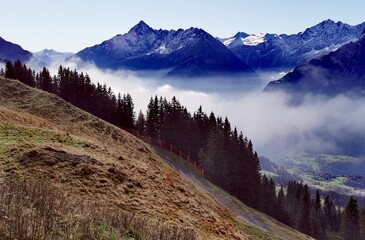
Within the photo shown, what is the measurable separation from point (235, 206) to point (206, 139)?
59.5 meters

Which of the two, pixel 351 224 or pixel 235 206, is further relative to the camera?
pixel 351 224

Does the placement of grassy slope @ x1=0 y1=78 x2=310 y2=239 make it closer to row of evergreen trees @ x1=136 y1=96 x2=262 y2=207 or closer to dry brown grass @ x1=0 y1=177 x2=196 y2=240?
dry brown grass @ x1=0 y1=177 x2=196 y2=240

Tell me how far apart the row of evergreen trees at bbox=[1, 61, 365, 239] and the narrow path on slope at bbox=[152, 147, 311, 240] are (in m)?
25.7

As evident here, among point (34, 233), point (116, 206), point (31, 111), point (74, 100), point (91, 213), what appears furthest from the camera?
point (74, 100)

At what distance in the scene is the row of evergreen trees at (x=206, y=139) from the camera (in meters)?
113

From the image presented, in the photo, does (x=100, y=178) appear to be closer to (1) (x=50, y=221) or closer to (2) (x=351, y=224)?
(1) (x=50, y=221)

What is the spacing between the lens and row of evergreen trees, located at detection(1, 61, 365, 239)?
370ft

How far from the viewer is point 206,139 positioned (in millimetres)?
122125

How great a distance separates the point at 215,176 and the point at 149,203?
274ft

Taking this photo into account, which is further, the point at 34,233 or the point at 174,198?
the point at 174,198

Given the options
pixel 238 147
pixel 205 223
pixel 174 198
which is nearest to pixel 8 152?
pixel 174 198

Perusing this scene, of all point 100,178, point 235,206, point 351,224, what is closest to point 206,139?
point 235,206

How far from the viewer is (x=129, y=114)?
128750mm

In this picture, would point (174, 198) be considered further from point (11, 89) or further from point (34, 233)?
point (11, 89)
